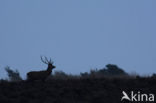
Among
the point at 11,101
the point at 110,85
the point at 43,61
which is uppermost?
the point at 43,61

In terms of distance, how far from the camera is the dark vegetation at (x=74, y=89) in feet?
81.0

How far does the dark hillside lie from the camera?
24.7 metres

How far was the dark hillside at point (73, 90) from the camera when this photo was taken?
2466 cm

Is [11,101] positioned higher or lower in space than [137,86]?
lower

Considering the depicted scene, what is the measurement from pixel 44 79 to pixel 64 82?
8.15 feet

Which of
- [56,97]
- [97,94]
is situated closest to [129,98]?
[97,94]

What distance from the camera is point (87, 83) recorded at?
28.5m

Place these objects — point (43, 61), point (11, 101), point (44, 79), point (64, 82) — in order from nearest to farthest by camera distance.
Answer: point (11, 101), point (64, 82), point (44, 79), point (43, 61)

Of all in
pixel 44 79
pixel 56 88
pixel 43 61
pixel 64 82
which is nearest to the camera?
pixel 56 88

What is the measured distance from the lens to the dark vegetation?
24.7 m

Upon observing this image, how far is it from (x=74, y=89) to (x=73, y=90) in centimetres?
14

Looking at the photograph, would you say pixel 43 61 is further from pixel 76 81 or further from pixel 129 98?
pixel 129 98

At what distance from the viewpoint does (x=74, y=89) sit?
26.5 meters

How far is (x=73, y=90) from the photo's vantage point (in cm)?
2641
